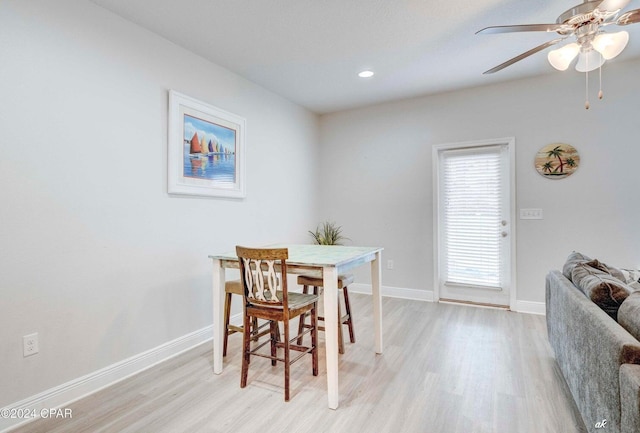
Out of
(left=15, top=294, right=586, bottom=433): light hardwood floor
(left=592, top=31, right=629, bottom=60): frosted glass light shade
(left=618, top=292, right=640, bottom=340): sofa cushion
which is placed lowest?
(left=15, top=294, right=586, bottom=433): light hardwood floor

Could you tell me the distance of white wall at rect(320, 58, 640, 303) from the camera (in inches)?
130

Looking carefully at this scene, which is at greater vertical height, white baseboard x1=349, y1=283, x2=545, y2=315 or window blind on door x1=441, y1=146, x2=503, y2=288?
window blind on door x1=441, y1=146, x2=503, y2=288

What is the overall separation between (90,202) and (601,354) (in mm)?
2869

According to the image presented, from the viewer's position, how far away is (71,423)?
1.83m

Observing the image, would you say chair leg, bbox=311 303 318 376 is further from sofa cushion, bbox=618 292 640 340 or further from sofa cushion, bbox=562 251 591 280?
sofa cushion, bbox=562 251 591 280

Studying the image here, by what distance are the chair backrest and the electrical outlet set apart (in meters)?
1.20

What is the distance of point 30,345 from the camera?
1.89 metres

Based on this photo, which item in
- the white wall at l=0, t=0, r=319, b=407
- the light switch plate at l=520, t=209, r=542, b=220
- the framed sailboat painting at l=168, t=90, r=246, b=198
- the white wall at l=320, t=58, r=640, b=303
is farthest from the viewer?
the light switch plate at l=520, t=209, r=542, b=220

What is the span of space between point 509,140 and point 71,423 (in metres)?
4.48

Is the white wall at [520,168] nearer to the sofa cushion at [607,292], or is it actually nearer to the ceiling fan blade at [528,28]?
the ceiling fan blade at [528,28]

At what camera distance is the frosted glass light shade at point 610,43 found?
198 centimetres

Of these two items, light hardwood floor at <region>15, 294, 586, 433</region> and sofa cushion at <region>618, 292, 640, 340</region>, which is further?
light hardwood floor at <region>15, 294, 586, 433</region>

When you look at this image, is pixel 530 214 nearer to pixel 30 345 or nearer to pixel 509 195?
pixel 509 195

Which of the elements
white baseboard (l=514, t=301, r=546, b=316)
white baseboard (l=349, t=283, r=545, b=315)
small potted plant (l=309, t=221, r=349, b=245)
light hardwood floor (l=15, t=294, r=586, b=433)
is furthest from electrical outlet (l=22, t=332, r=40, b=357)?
white baseboard (l=514, t=301, r=546, b=316)
